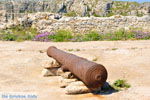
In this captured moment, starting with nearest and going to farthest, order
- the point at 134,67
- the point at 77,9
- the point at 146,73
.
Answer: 1. the point at 146,73
2. the point at 134,67
3. the point at 77,9

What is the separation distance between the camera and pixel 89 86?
6.45m

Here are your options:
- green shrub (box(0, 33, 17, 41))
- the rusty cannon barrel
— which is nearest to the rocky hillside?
green shrub (box(0, 33, 17, 41))

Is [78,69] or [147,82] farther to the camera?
[147,82]

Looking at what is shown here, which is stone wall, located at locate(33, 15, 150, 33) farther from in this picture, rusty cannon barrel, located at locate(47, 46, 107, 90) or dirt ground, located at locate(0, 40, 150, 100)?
rusty cannon barrel, located at locate(47, 46, 107, 90)

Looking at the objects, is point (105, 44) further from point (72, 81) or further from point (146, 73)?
point (72, 81)

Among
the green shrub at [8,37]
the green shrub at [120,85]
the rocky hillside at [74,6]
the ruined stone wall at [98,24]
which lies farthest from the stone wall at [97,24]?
the rocky hillside at [74,6]

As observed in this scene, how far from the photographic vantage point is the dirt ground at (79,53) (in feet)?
22.5

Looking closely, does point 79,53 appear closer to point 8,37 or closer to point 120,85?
point 120,85

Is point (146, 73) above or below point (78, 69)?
below

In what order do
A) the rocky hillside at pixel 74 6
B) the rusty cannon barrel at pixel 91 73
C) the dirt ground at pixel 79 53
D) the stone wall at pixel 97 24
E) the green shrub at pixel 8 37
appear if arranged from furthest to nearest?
the rocky hillside at pixel 74 6
the stone wall at pixel 97 24
the green shrub at pixel 8 37
the dirt ground at pixel 79 53
the rusty cannon barrel at pixel 91 73

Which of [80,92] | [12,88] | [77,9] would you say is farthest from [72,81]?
[77,9]

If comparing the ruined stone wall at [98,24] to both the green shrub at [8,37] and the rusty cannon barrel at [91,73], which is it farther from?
the rusty cannon barrel at [91,73]

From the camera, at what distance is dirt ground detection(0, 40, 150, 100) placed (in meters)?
6.85

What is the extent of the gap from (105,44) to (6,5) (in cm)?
6544
